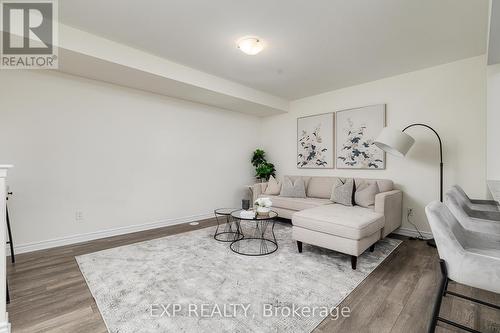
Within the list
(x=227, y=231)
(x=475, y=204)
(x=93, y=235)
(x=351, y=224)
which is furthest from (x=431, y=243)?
(x=93, y=235)

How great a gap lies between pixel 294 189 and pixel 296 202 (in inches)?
16.7

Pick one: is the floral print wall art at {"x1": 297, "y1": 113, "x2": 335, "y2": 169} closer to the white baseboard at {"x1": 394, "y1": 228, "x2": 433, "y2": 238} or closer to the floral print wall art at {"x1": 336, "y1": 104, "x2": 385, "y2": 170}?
the floral print wall art at {"x1": 336, "y1": 104, "x2": 385, "y2": 170}

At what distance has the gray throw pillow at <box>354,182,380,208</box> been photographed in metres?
3.45

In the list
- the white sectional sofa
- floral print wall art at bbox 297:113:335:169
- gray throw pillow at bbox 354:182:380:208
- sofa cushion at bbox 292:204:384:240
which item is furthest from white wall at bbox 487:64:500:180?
floral print wall art at bbox 297:113:335:169

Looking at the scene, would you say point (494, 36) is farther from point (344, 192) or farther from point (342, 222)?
point (344, 192)

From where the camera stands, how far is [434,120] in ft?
11.4

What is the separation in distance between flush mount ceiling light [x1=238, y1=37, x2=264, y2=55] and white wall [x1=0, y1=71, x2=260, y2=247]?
2010mm

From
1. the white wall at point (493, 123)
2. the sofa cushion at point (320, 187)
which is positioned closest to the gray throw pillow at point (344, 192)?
the sofa cushion at point (320, 187)

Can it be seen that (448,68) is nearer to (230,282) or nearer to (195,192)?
(230,282)

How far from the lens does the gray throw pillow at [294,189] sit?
4402 millimetres

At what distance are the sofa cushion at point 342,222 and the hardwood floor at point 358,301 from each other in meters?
0.42

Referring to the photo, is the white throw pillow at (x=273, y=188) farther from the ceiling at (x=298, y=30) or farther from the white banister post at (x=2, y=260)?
the white banister post at (x=2, y=260)

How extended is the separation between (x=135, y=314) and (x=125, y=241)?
1.83m

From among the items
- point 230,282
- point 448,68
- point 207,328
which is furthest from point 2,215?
point 448,68
